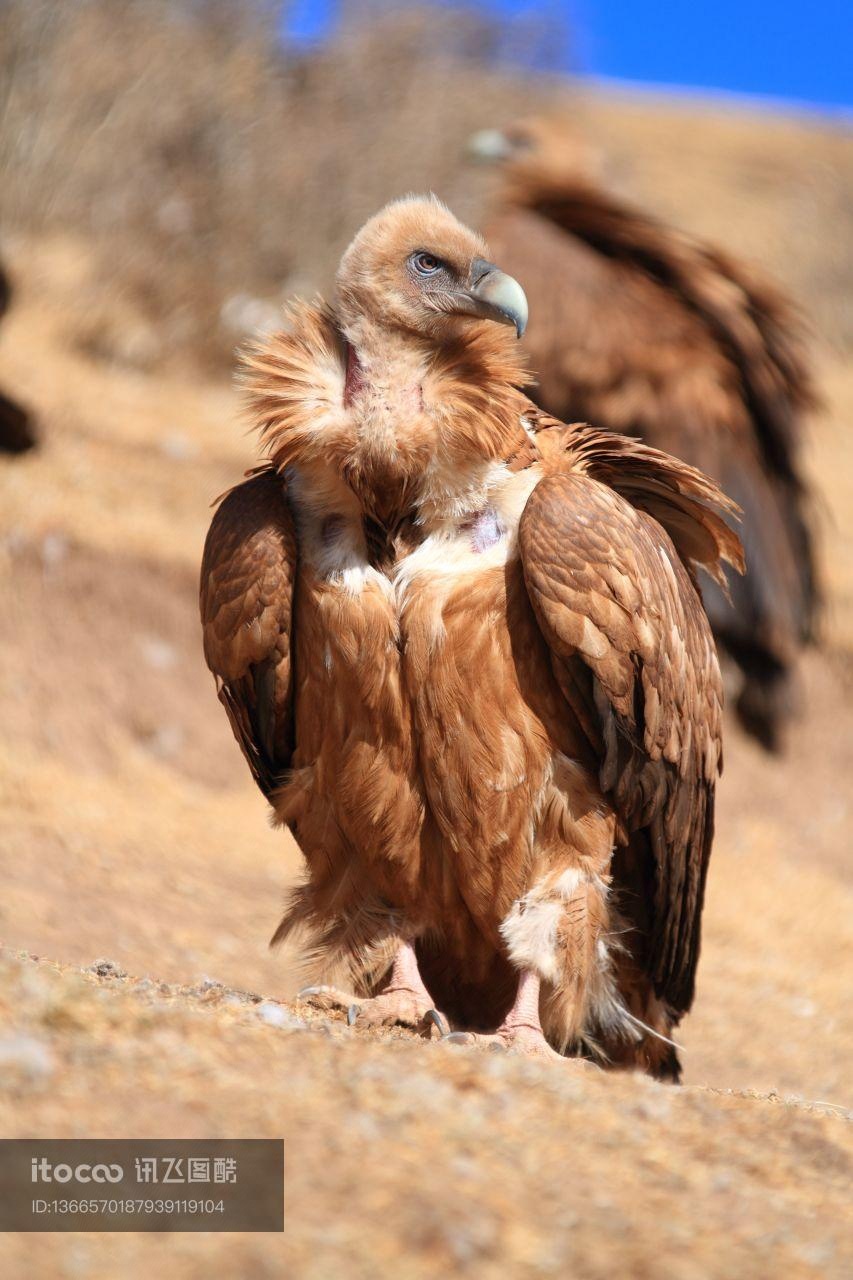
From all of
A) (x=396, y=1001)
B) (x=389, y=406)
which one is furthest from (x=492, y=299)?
(x=396, y=1001)

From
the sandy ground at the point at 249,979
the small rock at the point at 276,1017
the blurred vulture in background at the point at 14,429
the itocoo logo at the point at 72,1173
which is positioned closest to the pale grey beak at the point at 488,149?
the sandy ground at the point at 249,979

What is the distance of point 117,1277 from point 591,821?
2633 mm

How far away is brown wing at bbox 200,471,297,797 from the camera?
4.81m

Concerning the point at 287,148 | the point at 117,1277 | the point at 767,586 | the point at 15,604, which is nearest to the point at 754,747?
the point at 767,586

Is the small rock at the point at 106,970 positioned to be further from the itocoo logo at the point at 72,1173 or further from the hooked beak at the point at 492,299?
the hooked beak at the point at 492,299

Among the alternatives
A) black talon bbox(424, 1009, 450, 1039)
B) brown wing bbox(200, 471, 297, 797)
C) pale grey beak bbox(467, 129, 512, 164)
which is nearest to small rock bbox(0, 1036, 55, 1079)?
black talon bbox(424, 1009, 450, 1039)

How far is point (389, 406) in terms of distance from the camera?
4645 mm

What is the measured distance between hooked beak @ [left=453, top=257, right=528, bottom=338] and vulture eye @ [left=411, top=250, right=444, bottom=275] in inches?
4.6

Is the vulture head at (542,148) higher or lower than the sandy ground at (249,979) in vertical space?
higher

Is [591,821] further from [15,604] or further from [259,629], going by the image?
[15,604]

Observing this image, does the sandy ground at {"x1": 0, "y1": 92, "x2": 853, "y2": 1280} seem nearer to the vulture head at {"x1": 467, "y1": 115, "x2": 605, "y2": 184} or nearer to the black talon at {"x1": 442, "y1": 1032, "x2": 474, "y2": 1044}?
the black talon at {"x1": 442, "y1": 1032, "x2": 474, "y2": 1044}

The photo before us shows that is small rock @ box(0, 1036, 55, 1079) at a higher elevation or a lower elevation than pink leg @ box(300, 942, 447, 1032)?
higher

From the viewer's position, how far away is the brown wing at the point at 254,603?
189 inches

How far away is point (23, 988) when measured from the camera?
3416mm
